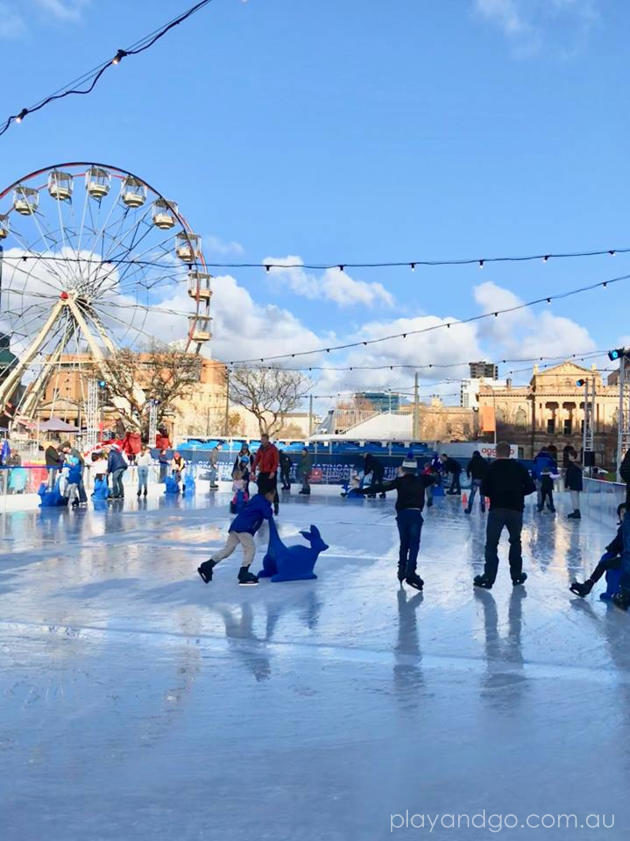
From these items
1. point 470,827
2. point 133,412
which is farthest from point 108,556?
point 133,412

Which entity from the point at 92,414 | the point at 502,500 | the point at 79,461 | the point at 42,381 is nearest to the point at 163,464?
the point at 79,461

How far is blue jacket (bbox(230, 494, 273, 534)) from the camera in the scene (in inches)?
340

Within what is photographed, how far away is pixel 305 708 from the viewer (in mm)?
4523

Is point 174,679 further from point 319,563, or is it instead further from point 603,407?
point 603,407

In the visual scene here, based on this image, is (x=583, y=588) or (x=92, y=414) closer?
(x=583, y=588)

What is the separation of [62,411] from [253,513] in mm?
78040

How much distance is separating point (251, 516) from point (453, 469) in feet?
64.0

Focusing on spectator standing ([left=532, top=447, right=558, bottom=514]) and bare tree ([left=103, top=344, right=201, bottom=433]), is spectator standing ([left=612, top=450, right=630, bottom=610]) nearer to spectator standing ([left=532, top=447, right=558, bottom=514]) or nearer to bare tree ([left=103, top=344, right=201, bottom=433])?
spectator standing ([left=532, top=447, right=558, bottom=514])

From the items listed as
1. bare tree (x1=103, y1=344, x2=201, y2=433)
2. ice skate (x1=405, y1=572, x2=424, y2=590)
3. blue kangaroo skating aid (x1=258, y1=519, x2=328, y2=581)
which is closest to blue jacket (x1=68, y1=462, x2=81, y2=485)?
blue kangaroo skating aid (x1=258, y1=519, x2=328, y2=581)

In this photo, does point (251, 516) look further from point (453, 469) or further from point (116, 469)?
point (453, 469)

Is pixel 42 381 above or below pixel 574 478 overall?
above

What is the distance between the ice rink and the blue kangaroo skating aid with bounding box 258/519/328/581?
0.23 metres

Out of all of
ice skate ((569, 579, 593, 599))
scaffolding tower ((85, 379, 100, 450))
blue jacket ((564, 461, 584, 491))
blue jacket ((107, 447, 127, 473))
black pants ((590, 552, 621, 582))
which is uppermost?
scaffolding tower ((85, 379, 100, 450))

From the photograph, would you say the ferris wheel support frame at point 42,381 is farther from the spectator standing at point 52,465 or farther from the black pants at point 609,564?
the black pants at point 609,564
